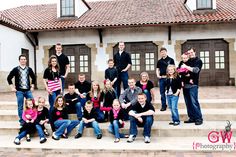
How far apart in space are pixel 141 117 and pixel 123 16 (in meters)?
9.73

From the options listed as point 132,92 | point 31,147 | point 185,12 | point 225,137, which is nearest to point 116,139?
point 132,92

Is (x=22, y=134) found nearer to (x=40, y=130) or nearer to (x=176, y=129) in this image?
(x=40, y=130)

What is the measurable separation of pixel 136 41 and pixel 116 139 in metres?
9.23

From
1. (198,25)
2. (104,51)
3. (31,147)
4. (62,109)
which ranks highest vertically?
(198,25)

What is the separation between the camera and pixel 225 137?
573 cm

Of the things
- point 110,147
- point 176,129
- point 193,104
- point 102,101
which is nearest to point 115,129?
point 110,147

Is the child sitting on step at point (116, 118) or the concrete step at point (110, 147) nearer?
the concrete step at point (110, 147)

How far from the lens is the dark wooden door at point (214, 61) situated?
1400cm

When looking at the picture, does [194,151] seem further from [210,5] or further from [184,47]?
[210,5]

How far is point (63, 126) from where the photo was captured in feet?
20.0

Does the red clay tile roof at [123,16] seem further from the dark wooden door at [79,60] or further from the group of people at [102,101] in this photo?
the group of people at [102,101]

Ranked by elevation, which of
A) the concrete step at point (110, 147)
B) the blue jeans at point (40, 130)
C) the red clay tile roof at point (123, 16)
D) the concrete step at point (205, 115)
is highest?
the red clay tile roof at point (123, 16)

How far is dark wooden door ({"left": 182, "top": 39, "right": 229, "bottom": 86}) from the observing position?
1400cm

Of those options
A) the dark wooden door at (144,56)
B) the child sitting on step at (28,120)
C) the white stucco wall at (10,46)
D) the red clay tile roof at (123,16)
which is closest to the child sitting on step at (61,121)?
the child sitting on step at (28,120)
